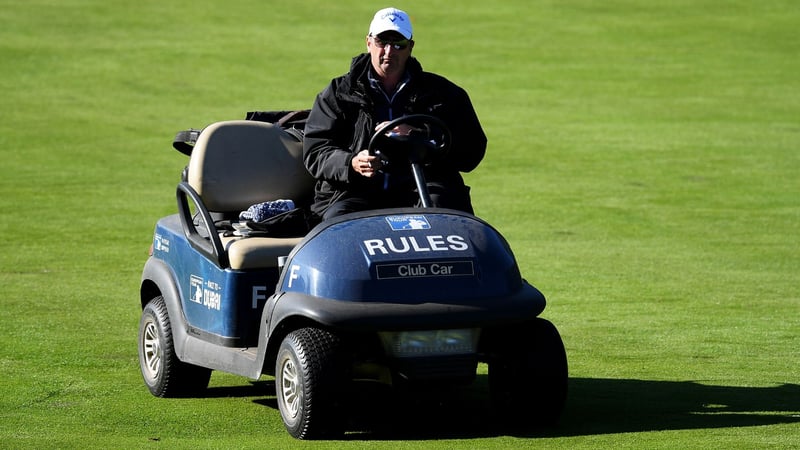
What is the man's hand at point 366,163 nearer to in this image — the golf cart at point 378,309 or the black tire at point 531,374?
the golf cart at point 378,309

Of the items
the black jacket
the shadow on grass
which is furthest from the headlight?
the black jacket

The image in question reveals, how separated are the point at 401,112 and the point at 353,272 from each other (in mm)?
1270

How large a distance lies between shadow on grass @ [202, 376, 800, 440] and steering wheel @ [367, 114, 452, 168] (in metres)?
1.06

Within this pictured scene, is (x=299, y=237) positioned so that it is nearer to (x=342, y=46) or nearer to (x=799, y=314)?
(x=799, y=314)

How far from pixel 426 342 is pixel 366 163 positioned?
41.1 inches

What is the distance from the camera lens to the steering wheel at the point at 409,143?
7.02m

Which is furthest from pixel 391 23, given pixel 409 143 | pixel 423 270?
pixel 423 270

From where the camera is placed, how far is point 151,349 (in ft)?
26.1

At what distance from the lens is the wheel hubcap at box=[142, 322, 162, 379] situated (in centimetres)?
782

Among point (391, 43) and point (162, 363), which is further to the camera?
point (162, 363)

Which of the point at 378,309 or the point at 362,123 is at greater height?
the point at 362,123

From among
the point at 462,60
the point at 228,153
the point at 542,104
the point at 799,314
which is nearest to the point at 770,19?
the point at 462,60

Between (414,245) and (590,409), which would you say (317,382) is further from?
(590,409)

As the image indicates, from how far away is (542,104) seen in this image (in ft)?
71.4
